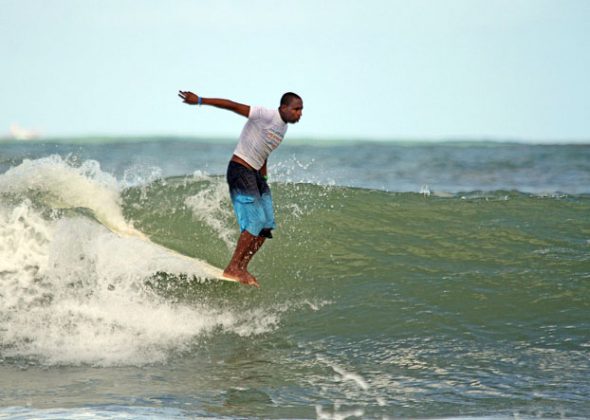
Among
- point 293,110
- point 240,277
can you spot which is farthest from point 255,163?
point 240,277

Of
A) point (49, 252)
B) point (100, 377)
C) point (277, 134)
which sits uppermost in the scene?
point (277, 134)

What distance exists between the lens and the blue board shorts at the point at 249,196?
7770mm

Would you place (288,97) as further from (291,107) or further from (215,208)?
(215,208)

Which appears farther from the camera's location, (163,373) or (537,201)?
(537,201)

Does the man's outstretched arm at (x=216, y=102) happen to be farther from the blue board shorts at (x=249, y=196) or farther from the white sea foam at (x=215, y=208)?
the white sea foam at (x=215, y=208)

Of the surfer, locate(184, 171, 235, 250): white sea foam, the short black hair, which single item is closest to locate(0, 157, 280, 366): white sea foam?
the surfer

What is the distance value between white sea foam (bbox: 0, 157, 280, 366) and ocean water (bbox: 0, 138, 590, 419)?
0.07 feet

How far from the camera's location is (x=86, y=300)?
8.02 metres

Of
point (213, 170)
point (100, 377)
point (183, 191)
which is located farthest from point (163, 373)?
point (213, 170)

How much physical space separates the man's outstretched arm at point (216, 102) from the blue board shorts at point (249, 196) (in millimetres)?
538

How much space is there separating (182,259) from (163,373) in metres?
2.70

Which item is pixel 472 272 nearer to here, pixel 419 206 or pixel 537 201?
pixel 419 206

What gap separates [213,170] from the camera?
30281mm

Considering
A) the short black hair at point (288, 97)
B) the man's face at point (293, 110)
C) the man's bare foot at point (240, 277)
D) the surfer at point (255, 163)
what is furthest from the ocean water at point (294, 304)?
the short black hair at point (288, 97)
